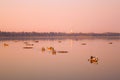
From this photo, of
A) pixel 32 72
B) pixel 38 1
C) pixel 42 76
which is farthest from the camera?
pixel 38 1

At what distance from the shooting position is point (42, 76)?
3.54 meters

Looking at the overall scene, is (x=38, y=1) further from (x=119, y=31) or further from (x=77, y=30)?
(x=119, y=31)

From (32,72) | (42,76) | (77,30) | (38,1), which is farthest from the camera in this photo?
(77,30)

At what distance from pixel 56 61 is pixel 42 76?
1107mm

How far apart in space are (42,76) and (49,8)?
1.23 m

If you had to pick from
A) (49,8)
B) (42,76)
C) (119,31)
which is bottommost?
(42,76)

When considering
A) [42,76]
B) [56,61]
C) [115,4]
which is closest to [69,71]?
[42,76]

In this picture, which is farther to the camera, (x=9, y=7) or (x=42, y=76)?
(x=9, y=7)

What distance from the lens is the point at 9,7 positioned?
14.0 feet

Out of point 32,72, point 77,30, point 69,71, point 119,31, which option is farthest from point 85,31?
point 32,72

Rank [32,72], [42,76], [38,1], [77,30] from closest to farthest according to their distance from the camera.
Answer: [42,76], [32,72], [38,1], [77,30]

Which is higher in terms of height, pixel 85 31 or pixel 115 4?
pixel 115 4

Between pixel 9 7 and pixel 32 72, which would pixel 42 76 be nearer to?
pixel 32 72

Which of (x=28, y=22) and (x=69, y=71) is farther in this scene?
(x=28, y=22)
